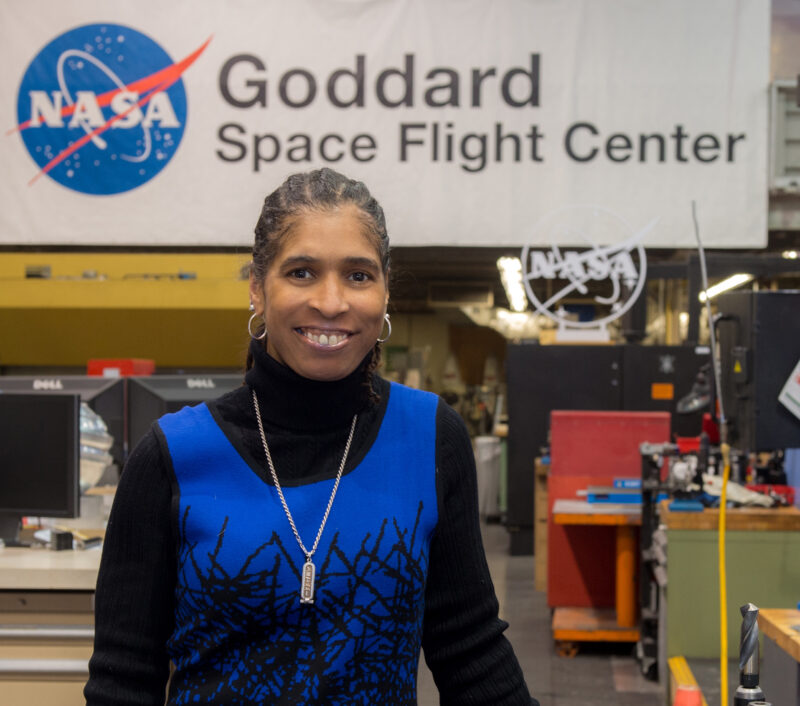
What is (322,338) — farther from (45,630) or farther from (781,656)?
(45,630)

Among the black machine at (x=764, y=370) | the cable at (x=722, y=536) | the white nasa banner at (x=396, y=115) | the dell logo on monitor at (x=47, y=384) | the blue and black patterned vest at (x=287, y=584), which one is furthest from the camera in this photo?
the white nasa banner at (x=396, y=115)

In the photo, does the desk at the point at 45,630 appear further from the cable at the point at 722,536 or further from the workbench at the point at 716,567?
the workbench at the point at 716,567

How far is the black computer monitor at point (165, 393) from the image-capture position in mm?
3521

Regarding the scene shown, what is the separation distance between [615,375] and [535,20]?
3.90 meters

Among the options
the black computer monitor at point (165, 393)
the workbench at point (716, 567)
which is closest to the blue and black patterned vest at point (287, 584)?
the black computer monitor at point (165, 393)

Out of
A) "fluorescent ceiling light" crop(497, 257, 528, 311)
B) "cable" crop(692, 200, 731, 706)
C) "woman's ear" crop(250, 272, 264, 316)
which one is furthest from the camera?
"fluorescent ceiling light" crop(497, 257, 528, 311)

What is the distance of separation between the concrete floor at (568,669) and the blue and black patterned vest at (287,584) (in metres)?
2.21

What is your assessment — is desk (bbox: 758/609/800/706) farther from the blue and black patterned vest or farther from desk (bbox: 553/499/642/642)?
desk (bbox: 553/499/642/642)

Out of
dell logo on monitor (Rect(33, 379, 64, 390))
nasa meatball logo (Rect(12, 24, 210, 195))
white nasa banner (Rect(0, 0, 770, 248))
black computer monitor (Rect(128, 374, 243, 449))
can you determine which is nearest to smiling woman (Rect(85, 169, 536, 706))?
black computer monitor (Rect(128, 374, 243, 449))

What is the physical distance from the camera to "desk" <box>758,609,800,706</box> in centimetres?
202

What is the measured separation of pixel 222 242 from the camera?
14.9 feet

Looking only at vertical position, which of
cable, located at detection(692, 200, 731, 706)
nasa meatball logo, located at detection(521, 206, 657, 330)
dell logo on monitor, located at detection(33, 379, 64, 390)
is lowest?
cable, located at detection(692, 200, 731, 706)

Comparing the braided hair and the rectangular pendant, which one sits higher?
the braided hair

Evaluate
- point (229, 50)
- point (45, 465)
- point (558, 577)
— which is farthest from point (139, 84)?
point (558, 577)
